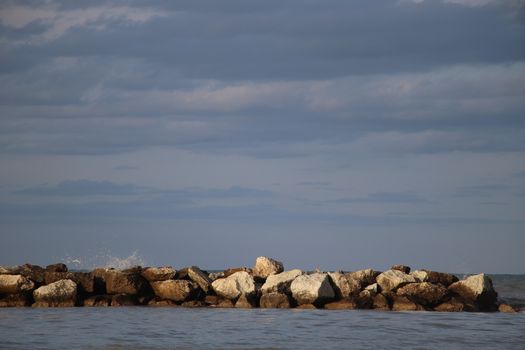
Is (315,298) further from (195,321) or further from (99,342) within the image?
(99,342)

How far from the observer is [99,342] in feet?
68.3

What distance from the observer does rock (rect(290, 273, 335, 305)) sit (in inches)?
1165

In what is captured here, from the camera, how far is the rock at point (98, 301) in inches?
1193

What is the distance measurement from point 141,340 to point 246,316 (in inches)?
256

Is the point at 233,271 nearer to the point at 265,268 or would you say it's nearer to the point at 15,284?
the point at 265,268

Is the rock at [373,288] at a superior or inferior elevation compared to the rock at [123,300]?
superior

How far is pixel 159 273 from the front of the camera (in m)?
30.9

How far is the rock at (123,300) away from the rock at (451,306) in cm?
1093

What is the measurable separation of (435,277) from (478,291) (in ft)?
5.99

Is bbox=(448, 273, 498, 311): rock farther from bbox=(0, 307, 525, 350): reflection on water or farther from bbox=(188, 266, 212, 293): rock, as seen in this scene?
bbox=(188, 266, 212, 293): rock

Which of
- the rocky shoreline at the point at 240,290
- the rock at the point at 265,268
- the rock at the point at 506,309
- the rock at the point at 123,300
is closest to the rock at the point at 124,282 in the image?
the rocky shoreline at the point at 240,290

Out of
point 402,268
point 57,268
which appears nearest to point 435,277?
point 402,268

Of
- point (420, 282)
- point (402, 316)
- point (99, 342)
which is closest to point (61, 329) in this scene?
point (99, 342)

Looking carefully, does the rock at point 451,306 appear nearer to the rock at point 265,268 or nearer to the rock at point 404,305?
the rock at point 404,305
